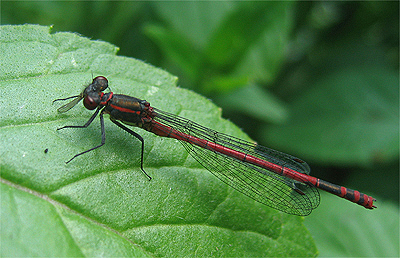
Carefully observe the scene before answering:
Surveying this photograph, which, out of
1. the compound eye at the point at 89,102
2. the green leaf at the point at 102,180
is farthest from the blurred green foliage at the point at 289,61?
the compound eye at the point at 89,102

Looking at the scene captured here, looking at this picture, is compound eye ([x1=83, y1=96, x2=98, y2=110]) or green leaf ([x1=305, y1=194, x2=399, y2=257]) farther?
green leaf ([x1=305, y1=194, x2=399, y2=257])

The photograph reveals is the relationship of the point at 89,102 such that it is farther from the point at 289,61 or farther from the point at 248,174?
the point at 289,61

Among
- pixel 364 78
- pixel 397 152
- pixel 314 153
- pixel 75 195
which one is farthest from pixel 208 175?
pixel 364 78

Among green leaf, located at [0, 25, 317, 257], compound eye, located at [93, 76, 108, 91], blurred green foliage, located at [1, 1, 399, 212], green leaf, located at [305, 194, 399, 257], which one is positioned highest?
blurred green foliage, located at [1, 1, 399, 212]

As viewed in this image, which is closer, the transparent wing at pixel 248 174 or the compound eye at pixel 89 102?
the compound eye at pixel 89 102

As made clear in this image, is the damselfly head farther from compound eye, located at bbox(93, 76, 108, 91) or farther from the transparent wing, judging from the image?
the transparent wing

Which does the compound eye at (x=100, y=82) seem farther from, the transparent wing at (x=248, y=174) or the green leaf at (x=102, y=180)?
the transparent wing at (x=248, y=174)

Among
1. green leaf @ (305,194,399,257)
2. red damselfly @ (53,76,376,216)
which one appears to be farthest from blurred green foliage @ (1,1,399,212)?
red damselfly @ (53,76,376,216)
